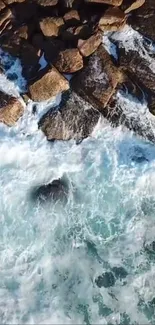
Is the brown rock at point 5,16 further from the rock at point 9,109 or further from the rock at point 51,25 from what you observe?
the rock at point 9,109

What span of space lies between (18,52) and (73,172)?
366 cm

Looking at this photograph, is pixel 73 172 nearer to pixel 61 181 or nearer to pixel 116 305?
pixel 61 181

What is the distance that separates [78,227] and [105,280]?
1.48 m

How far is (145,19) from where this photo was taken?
47.0 feet

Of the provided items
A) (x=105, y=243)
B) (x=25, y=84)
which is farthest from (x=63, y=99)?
(x=105, y=243)

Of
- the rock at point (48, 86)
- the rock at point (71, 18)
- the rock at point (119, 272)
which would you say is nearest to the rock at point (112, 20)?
the rock at point (71, 18)

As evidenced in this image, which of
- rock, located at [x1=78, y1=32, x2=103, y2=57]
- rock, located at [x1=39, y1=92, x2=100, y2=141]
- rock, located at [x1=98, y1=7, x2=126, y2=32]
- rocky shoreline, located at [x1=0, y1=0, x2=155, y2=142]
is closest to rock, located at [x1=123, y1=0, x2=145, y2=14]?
rocky shoreline, located at [x1=0, y1=0, x2=155, y2=142]

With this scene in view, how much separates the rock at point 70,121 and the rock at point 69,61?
70 centimetres

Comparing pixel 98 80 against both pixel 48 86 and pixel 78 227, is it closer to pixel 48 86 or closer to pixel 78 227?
pixel 48 86

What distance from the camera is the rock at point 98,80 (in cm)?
1366

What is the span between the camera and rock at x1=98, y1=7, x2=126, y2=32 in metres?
14.0

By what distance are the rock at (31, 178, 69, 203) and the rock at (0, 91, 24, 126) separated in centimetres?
199

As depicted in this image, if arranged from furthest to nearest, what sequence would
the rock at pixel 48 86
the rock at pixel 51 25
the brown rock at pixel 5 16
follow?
the brown rock at pixel 5 16, the rock at pixel 51 25, the rock at pixel 48 86

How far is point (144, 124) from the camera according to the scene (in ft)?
45.4
